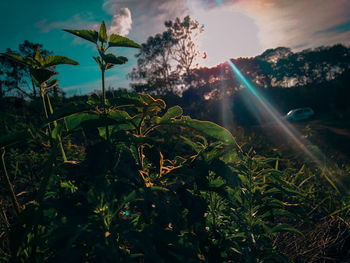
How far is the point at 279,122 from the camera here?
40.3ft

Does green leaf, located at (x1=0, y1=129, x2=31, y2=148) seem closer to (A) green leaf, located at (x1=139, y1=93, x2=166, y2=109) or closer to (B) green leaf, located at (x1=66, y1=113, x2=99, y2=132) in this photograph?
(B) green leaf, located at (x1=66, y1=113, x2=99, y2=132)

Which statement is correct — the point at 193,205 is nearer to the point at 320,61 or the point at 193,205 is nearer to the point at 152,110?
the point at 152,110

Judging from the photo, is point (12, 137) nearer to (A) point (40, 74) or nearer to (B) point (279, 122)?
(A) point (40, 74)

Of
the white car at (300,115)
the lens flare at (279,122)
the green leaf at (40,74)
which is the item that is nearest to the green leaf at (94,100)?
the green leaf at (40,74)

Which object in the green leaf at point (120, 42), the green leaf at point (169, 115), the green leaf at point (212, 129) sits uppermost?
the green leaf at point (120, 42)

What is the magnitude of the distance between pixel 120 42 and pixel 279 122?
1326 centimetres

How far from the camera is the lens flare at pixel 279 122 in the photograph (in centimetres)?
348

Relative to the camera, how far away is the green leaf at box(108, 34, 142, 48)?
29.3 inches

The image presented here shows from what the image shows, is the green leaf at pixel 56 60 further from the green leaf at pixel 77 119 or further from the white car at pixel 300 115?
the white car at pixel 300 115

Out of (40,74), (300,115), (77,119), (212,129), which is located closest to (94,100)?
(77,119)

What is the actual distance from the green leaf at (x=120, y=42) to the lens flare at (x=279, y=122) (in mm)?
2219

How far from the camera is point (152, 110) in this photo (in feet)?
2.35

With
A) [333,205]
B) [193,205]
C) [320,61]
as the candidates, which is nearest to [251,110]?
[333,205]

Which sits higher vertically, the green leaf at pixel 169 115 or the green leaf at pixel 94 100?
the green leaf at pixel 94 100
